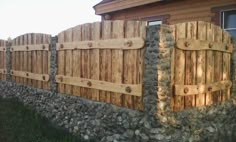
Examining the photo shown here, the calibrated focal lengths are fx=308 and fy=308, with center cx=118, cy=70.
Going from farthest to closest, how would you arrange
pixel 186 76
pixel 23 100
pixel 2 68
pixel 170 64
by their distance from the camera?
1. pixel 2 68
2. pixel 23 100
3. pixel 186 76
4. pixel 170 64

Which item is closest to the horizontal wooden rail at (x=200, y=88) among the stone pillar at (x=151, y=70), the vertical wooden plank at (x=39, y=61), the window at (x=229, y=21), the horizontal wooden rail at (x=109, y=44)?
the stone pillar at (x=151, y=70)

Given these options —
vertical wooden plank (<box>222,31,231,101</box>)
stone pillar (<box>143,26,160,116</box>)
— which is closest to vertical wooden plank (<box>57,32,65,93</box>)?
stone pillar (<box>143,26,160,116</box>)

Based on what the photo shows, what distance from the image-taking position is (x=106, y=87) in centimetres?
629

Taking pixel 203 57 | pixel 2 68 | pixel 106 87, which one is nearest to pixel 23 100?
pixel 2 68

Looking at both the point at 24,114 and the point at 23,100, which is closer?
the point at 24,114

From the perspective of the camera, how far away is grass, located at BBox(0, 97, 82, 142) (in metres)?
6.60

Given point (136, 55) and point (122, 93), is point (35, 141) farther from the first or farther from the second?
point (136, 55)

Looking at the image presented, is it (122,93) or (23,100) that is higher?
(122,93)

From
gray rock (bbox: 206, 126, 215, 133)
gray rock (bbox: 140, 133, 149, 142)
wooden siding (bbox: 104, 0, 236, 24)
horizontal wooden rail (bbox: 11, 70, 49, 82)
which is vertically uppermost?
wooden siding (bbox: 104, 0, 236, 24)

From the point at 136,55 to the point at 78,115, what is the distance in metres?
2.20

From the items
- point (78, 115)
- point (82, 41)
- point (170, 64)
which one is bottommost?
point (78, 115)

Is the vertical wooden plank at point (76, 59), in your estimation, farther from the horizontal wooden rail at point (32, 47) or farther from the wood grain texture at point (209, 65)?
the wood grain texture at point (209, 65)

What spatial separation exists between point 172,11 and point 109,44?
18.3 feet

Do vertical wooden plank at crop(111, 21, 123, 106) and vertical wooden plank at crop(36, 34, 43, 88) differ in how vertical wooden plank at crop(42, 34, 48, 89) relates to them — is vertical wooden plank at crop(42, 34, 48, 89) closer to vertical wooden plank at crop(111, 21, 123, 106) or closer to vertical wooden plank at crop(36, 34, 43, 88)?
vertical wooden plank at crop(36, 34, 43, 88)
